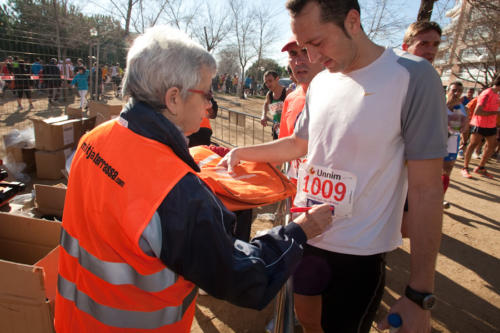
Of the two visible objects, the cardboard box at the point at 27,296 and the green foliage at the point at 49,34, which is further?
the green foliage at the point at 49,34

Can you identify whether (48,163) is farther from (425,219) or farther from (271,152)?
(425,219)

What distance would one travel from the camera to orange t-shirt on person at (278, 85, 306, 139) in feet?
8.76

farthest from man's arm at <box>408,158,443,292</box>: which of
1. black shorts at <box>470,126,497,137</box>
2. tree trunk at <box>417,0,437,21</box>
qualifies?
black shorts at <box>470,126,497,137</box>

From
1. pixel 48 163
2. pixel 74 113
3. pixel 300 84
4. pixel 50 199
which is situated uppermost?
pixel 300 84

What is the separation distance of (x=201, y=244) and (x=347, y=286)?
39.6 inches

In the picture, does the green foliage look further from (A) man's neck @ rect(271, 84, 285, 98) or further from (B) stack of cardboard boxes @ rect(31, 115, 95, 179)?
(A) man's neck @ rect(271, 84, 285, 98)

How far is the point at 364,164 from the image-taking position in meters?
1.43

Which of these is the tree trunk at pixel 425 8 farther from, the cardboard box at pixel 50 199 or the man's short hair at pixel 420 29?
the cardboard box at pixel 50 199

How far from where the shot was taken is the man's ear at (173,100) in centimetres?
112

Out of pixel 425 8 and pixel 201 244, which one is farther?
pixel 425 8

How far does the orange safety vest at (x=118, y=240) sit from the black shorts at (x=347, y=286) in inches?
30.3

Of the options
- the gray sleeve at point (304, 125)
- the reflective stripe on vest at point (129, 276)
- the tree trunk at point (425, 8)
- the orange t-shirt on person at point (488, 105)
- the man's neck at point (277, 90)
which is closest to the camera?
the reflective stripe on vest at point (129, 276)

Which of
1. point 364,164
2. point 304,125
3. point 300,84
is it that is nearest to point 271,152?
point 304,125

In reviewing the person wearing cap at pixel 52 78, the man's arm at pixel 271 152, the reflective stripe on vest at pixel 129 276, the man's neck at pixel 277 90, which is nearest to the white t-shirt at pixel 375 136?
the man's arm at pixel 271 152
